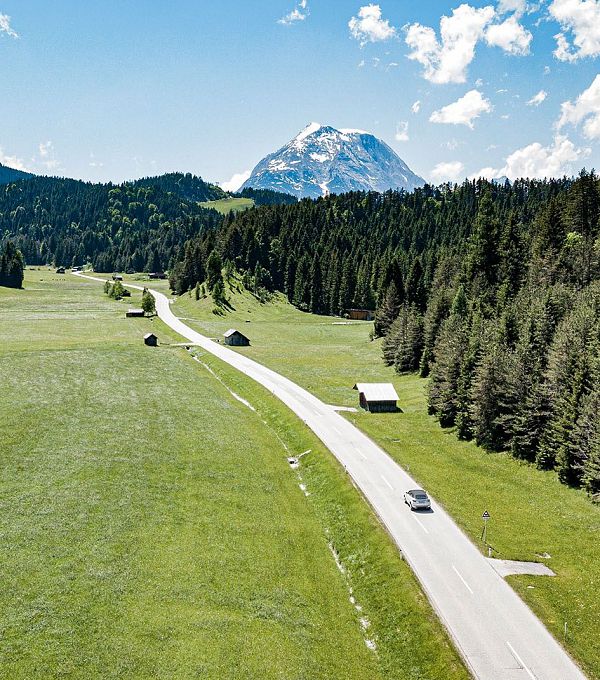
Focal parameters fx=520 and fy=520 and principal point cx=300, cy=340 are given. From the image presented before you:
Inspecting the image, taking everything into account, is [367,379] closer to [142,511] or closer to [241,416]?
[241,416]

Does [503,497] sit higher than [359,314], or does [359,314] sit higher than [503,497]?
[359,314]

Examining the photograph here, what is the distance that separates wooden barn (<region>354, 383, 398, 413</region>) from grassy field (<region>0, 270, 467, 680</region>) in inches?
499

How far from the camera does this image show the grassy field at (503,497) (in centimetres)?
2936

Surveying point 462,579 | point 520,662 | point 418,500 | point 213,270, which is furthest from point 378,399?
point 213,270

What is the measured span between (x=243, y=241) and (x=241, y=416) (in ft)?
424

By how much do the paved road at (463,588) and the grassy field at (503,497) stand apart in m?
1.25

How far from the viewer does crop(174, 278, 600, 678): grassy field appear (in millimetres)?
29359

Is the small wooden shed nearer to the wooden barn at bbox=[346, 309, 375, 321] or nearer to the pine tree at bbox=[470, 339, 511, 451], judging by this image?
the pine tree at bbox=[470, 339, 511, 451]

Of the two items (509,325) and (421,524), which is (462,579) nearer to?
(421,524)

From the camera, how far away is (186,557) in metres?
32.6

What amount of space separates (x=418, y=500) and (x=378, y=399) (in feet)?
97.2

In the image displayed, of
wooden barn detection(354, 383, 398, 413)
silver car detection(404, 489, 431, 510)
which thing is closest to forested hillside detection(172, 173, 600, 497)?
wooden barn detection(354, 383, 398, 413)

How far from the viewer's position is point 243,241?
184750mm

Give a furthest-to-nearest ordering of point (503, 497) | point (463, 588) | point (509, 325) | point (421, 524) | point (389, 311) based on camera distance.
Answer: point (389, 311)
point (509, 325)
point (503, 497)
point (421, 524)
point (463, 588)
